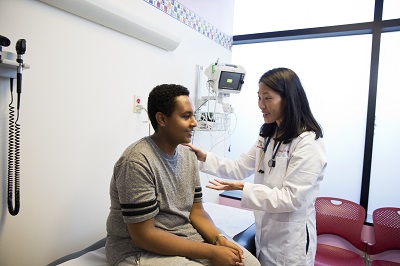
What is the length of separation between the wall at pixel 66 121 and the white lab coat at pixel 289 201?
34.6 inches

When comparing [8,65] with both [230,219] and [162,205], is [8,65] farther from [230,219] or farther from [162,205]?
[230,219]

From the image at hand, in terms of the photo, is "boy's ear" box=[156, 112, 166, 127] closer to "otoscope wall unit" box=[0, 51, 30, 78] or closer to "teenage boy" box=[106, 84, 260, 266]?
"teenage boy" box=[106, 84, 260, 266]

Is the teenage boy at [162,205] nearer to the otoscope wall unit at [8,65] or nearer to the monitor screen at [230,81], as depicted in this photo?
the otoscope wall unit at [8,65]

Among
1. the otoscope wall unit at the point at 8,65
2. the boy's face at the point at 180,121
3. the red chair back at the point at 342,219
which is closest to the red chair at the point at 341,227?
the red chair back at the point at 342,219

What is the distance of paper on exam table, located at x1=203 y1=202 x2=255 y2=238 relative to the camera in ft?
5.95

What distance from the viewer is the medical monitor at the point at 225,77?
2.13 metres

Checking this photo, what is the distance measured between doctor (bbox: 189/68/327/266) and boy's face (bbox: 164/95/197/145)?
0.35m

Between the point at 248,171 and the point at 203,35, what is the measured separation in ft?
4.49

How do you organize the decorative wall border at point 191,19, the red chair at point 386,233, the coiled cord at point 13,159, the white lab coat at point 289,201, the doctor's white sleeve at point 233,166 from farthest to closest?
the red chair at point 386,233 < the decorative wall border at point 191,19 < the doctor's white sleeve at point 233,166 < the white lab coat at point 289,201 < the coiled cord at point 13,159

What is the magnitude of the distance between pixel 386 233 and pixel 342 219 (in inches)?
12.4

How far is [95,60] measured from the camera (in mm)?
1480

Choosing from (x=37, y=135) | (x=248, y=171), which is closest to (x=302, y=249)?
(x=248, y=171)

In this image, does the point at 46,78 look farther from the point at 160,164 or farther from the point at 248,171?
the point at 248,171

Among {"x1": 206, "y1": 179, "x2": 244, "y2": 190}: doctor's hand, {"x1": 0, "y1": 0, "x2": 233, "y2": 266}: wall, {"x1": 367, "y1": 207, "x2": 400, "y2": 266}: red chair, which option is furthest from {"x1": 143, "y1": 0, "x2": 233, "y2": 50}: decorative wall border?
{"x1": 367, "y1": 207, "x2": 400, "y2": 266}: red chair
